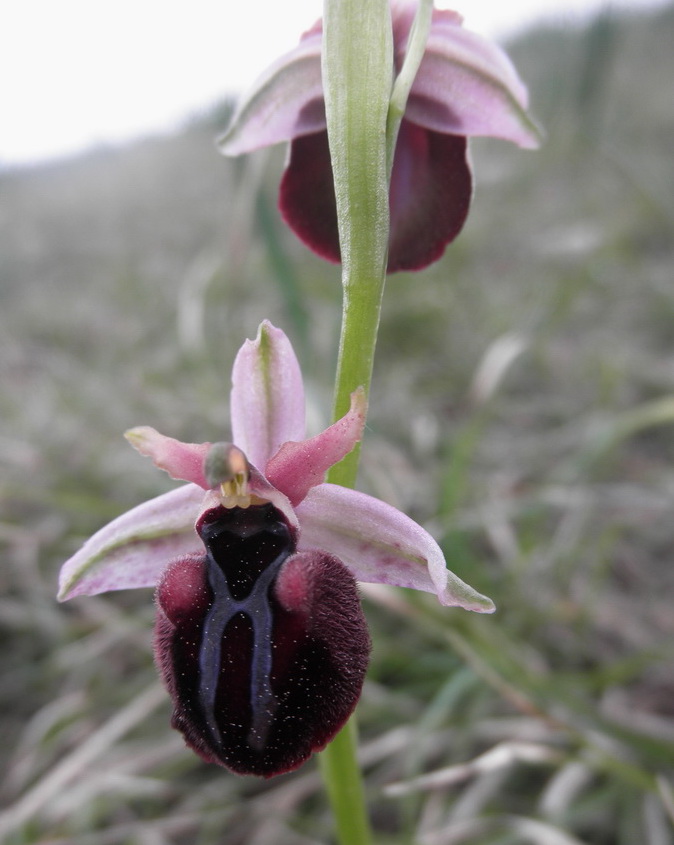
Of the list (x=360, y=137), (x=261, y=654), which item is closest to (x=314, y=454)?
(x=261, y=654)

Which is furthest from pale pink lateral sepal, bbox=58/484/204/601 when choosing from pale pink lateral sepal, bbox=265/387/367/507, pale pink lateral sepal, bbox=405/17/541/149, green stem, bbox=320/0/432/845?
pale pink lateral sepal, bbox=405/17/541/149

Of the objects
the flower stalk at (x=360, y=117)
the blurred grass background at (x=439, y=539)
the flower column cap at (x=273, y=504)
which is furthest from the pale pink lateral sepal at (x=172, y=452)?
the blurred grass background at (x=439, y=539)

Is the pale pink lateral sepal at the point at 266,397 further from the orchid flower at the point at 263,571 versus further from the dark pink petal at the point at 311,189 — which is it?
the dark pink petal at the point at 311,189

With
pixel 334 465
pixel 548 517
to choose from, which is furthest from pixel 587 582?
pixel 334 465

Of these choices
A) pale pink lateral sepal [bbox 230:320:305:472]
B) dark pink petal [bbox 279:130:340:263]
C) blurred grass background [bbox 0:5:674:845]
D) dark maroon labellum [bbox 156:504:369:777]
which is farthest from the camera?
blurred grass background [bbox 0:5:674:845]

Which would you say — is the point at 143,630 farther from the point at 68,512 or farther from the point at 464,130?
the point at 464,130

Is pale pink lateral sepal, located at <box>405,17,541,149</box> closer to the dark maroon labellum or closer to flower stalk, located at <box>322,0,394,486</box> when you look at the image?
flower stalk, located at <box>322,0,394,486</box>
